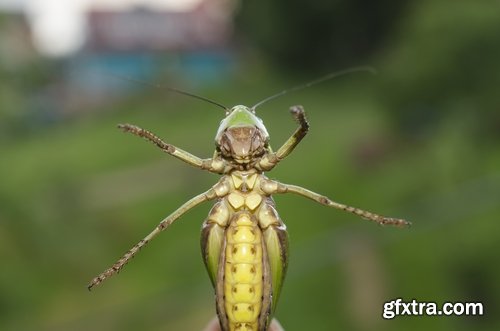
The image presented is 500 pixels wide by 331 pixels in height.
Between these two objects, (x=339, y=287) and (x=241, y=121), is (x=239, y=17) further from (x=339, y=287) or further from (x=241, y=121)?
(x=241, y=121)

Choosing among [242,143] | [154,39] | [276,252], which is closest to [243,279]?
[276,252]

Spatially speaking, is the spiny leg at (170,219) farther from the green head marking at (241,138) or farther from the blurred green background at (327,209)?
the blurred green background at (327,209)

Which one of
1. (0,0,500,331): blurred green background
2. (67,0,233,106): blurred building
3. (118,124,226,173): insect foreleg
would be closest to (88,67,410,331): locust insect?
(118,124,226,173): insect foreleg

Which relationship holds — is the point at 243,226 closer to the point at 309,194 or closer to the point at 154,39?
the point at 309,194

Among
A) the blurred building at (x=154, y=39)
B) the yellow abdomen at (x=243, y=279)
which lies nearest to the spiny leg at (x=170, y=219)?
the yellow abdomen at (x=243, y=279)

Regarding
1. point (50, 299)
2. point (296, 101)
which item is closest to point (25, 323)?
point (50, 299)

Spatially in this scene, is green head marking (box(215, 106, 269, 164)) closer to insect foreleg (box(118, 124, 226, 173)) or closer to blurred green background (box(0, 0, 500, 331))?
insect foreleg (box(118, 124, 226, 173))
